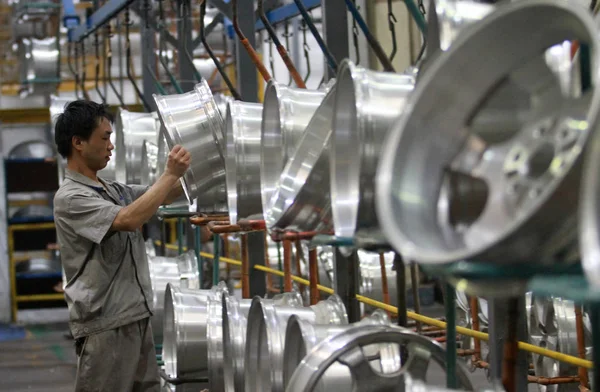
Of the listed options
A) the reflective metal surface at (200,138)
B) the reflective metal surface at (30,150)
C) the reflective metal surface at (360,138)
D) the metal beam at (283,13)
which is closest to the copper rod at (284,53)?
the reflective metal surface at (200,138)

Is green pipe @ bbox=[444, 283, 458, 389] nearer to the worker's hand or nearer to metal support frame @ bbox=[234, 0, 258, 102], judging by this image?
the worker's hand

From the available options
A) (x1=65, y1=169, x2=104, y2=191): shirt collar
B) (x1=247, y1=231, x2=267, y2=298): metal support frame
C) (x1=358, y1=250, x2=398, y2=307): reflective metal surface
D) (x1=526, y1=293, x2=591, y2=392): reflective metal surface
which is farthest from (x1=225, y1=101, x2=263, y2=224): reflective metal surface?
(x1=358, y1=250, x2=398, y2=307): reflective metal surface

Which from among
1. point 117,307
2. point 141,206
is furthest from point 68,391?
point 141,206

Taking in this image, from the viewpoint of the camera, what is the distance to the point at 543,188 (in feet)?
3.57

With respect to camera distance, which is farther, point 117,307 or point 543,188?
point 117,307

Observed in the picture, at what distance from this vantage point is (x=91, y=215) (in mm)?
3000

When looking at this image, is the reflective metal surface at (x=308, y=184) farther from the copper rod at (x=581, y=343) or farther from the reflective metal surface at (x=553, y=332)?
the reflective metal surface at (x=553, y=332)

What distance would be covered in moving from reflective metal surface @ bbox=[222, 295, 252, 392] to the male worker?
45 centimetres

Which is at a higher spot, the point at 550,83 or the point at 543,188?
the point at 550,83

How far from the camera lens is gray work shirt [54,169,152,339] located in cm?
302

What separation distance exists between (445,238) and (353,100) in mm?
590

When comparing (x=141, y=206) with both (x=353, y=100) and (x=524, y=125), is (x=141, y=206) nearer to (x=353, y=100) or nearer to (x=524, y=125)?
(x=353, y=100)

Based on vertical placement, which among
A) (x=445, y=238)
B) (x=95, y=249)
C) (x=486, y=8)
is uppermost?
(x=486, y=8)

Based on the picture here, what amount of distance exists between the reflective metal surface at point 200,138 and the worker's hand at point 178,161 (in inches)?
2.2
